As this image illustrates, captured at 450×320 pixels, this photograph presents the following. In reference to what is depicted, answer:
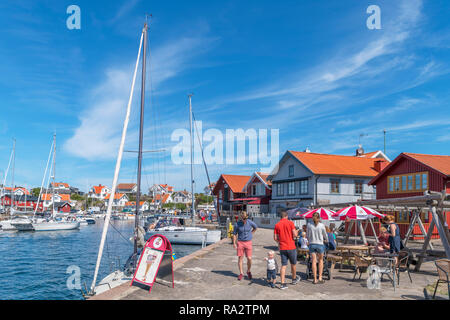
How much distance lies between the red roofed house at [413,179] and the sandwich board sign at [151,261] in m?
22.0

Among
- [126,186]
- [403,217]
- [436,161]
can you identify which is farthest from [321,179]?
[126,186]

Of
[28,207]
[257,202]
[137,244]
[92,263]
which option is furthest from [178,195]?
[137,244]

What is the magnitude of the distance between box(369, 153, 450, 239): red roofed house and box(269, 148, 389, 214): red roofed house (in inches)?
222

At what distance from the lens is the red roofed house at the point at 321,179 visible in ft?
128

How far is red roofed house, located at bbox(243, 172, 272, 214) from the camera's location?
50.1 m

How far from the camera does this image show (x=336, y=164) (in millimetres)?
42250

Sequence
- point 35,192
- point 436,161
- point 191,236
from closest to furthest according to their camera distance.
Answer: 1. point 436,161
2. point 191,236
3. point 35,192

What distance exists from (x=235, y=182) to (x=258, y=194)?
9324 mm

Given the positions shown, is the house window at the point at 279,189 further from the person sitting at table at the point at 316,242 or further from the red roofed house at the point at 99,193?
the red roofed house at the point at 99,193

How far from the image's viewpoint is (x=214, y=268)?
12133 millimetres

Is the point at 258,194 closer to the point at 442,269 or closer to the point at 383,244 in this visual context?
the point at 383,244

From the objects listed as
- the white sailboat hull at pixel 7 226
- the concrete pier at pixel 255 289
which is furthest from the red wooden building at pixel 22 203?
the concrete pier at pixel 255 289
